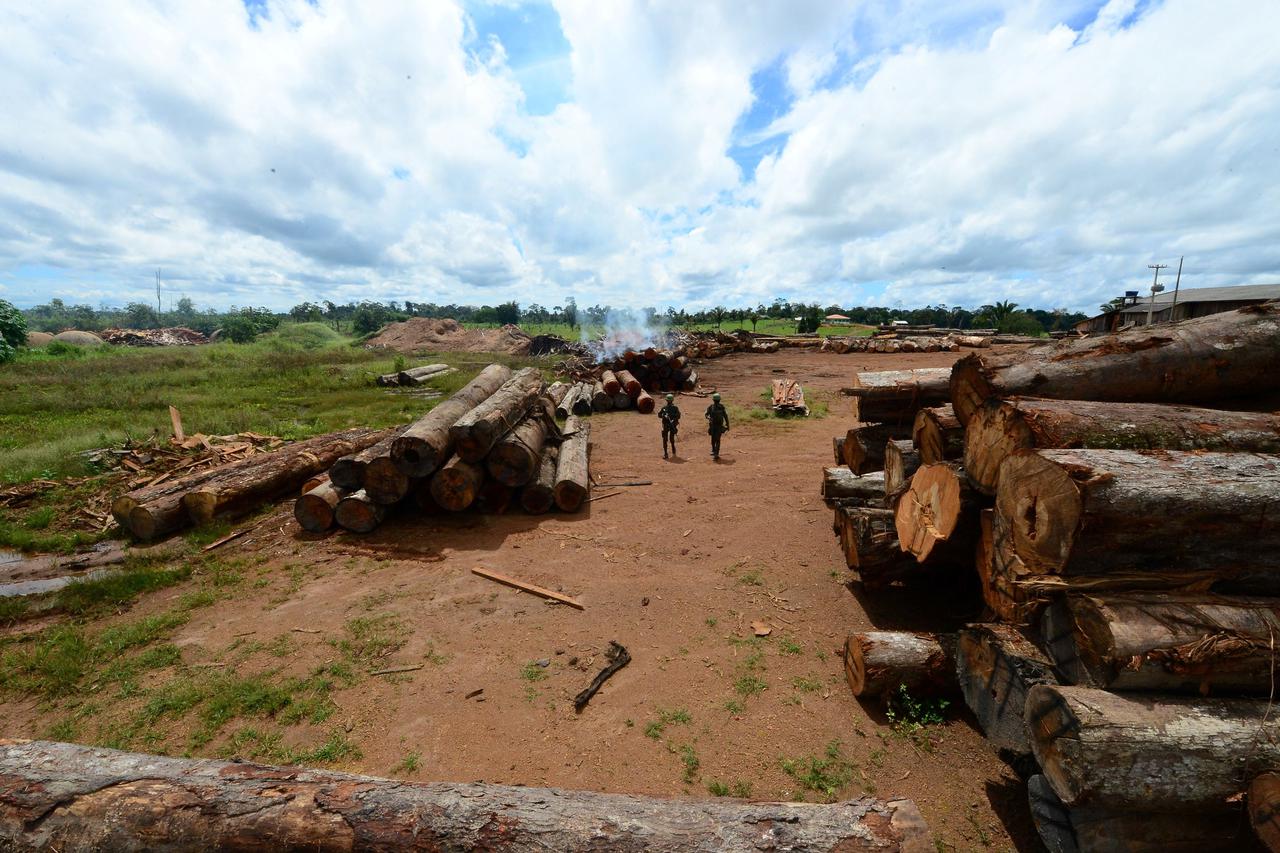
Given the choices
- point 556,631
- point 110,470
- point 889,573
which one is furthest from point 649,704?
point 110,470

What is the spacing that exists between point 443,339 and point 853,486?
52602 millimetres

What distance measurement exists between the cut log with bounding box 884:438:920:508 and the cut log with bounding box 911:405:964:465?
0.60 feet

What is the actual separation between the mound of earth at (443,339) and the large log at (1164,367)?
139ft

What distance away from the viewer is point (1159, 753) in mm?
2600

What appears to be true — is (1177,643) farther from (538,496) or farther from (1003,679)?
(538,496)

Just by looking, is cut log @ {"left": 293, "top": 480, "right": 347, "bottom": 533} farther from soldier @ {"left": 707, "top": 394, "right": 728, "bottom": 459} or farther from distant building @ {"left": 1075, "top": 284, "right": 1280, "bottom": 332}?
distant building @ {"left": 1075, "top": 284, "right": 1280, "bottom": 332}

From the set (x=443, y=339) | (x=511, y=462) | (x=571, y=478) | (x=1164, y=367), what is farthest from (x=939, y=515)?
(x=443, y=339)

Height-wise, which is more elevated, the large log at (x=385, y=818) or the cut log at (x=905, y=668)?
the large log at (x=385, y=818)

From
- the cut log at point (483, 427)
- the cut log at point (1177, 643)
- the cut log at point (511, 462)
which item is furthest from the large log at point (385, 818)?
the cut log at point (511, 462)

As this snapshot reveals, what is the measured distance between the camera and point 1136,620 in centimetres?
287

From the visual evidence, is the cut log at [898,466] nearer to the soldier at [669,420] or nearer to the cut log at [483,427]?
the cut log at [483,427]

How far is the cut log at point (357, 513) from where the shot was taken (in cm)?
820

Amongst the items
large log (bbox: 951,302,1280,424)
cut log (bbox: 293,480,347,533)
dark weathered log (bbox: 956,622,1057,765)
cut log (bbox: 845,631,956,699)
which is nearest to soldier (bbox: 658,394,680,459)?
cut log (bbox: 293,480,347,533)

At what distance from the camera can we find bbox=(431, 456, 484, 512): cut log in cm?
850
